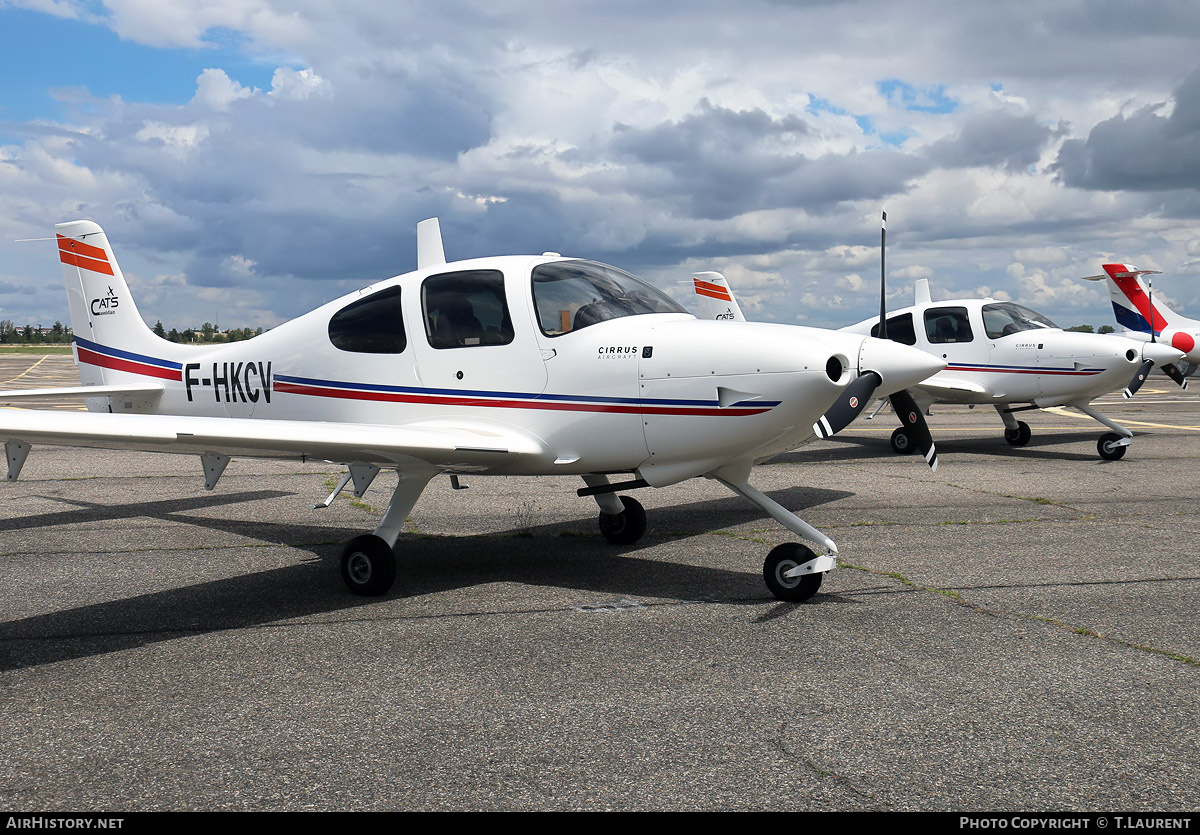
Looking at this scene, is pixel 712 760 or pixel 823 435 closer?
pixel 712 760

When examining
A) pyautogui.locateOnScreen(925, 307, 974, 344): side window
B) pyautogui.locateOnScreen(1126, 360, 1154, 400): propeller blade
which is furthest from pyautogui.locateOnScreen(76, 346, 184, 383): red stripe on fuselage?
pyautogui.locateOnScreen(1126, 360, 1154, 400): propeller blade

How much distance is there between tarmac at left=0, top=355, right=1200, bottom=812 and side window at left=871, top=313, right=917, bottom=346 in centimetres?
749

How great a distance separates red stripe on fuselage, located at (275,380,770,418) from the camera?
239 inches

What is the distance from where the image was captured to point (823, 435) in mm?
6211

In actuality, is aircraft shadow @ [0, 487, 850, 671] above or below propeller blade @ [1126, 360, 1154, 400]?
below

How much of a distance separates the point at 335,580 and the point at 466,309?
227cm

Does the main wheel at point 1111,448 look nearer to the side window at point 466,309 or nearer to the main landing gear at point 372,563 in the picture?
the side window at point 466,309

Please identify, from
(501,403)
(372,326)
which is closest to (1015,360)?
A: (501,403)

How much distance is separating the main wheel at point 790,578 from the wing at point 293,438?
1705 millimetres

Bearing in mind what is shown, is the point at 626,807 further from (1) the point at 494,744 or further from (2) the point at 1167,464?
(2) the point at 1167,464

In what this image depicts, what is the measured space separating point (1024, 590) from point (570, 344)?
3.58 metres

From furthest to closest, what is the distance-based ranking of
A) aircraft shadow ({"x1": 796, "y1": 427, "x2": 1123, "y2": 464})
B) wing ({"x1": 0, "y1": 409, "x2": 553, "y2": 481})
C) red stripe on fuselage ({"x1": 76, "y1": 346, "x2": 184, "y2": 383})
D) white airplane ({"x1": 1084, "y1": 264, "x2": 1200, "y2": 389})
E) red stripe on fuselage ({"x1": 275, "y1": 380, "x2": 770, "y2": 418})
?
white airplane ({"x1": 1084, "y1": 264, "x2": 1200, "y2": 389}), aircraft shadow ({"x1": 796, "y1": 427, "x2": 1123, "y2": 464}), red stripe on fuselage ({"x1": 76, "y1": 346, "x2": 184, "y2": 383}), red stripe on fuselage ({"x1": 275, "y1": 380, "x2": 770, "y2": 418}), wing ({"x1": 0, "y1": 409, "x2": 553, "y2": 481})

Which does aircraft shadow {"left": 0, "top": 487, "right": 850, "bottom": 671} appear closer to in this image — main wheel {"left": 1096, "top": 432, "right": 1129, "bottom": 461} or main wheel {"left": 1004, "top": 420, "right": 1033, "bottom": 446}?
main wheel {"left": 1096, "top": 432, "right": 1129, "bottom": 461}

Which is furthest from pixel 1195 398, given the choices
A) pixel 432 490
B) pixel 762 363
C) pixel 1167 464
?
pixel 762 363
